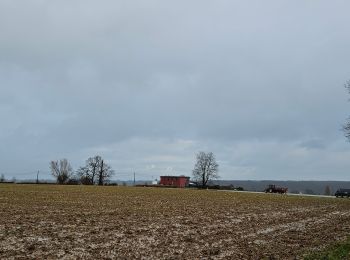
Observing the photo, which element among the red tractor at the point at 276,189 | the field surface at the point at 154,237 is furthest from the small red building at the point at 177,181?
the field surface at the point at 154,237

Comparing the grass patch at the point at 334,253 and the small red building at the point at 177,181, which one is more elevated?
the small red building at the point at 177,181

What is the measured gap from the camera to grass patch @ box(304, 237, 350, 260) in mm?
16828

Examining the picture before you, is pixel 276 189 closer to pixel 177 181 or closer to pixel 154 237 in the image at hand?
pixel 177 181

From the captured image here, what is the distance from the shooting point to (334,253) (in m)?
17.6

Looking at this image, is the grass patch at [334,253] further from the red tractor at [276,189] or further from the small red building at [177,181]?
the small red building at [177,181]

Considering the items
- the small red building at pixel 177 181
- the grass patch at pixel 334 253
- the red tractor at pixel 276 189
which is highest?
the small red building at pixel 177 181

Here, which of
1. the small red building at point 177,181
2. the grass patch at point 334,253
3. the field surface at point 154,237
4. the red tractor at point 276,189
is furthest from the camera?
the small red building at point 177,181

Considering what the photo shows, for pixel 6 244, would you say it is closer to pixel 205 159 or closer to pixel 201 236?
pixel 201 236

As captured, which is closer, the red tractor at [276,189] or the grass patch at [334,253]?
the grass patch at [334,253]

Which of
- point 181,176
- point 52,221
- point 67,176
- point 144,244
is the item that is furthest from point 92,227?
point 67,176

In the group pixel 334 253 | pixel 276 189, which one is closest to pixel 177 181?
pixel 276 189

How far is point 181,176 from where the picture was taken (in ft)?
513

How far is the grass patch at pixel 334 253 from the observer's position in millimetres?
16828

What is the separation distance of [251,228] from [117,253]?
11755 millimetres
